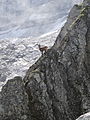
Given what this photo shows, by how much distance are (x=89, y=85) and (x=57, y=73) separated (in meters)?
2.27

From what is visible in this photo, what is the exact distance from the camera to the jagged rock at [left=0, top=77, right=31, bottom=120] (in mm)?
23297

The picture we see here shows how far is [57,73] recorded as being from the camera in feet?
81.1

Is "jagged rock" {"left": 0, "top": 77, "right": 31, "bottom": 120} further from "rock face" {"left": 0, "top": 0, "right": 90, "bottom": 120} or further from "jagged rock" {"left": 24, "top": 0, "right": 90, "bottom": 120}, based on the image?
"jagged rock" {"left": 24, "top": 0, "right": 90, "bottom": 120}

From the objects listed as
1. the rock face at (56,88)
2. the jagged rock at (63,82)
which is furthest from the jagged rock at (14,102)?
the jagged rock at (63,82)

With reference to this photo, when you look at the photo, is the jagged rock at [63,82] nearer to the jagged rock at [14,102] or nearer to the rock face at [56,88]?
the rock face at [56,88]

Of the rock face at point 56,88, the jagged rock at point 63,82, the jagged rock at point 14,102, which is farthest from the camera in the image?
the jagged rock at point 63,82

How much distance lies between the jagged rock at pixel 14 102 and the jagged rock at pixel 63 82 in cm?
53

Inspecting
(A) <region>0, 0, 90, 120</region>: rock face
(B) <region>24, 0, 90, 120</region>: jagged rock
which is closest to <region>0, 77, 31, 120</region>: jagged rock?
(A) <region>0, 0, 90, 120</region>: rock face

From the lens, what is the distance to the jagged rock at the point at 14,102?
23.3m

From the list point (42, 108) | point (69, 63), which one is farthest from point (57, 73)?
point (42, 108)

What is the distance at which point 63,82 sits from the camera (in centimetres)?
2439

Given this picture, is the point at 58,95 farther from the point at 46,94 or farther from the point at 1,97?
the point at 1,97

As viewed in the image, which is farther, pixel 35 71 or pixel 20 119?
pixel 35 71

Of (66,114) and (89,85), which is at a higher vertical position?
(89,85)
